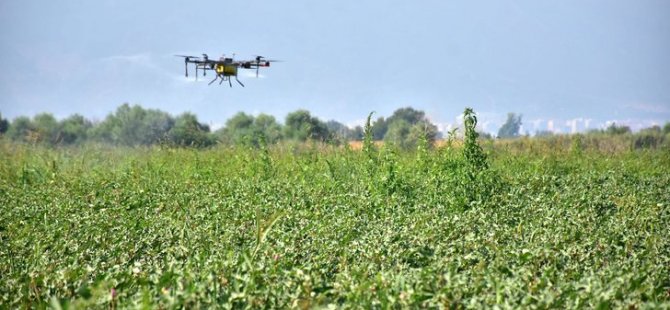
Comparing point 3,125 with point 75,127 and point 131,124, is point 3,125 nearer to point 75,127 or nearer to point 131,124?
point 75,127

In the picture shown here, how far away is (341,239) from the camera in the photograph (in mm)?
6238

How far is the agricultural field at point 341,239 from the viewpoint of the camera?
13.8 ft

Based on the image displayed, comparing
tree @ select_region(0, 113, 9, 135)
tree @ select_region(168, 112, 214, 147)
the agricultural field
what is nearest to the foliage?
the agricultural field

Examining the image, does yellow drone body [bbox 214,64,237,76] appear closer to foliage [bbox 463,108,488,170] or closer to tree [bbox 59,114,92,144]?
foliage [bbox 463,108,488,170]

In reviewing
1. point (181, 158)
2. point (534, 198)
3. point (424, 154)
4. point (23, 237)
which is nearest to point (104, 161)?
point (181, 158)

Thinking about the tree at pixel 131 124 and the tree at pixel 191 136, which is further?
the tree at pixel 131 124

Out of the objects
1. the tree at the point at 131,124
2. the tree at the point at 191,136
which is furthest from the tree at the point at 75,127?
the tree at the point at 191,136

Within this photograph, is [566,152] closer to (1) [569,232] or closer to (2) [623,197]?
(2) [623,197]

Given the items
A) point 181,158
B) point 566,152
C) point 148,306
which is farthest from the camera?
point 566,152

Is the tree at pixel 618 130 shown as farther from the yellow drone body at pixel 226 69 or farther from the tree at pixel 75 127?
the tree at pixel 75 127

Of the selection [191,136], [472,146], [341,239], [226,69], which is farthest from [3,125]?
[341,239]

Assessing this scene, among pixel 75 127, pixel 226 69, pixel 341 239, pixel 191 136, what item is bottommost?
pixel 341 239

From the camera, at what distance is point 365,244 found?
5852 mm

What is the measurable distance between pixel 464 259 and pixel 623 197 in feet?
16.2
